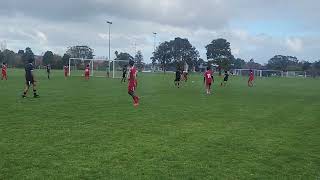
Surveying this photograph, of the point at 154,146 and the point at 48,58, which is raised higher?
the point at 48,58

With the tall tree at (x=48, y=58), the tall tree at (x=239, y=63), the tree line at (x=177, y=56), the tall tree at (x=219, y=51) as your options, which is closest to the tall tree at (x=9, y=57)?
the tree line at (x=177, y=56)

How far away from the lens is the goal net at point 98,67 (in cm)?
6888

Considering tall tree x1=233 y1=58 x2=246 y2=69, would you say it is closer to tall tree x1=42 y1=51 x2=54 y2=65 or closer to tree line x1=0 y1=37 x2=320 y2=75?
tree line x1=0 y1=37 x2=320 y2=75

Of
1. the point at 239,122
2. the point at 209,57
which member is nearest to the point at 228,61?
the point at 209,57

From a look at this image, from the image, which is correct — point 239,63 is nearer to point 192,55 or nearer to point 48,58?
point 192,55

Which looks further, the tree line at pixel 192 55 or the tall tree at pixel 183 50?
the tall tree at pixel 183 50

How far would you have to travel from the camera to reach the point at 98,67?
80.8 meters

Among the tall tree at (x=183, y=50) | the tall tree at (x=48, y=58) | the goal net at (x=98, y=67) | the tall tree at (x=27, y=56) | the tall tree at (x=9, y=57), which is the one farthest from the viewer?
the tall tree at (x=183, y=50)

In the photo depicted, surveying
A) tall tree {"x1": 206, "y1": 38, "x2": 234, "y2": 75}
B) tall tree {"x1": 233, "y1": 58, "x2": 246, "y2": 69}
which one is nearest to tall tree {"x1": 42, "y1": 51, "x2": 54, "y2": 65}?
tall tree {"x1": 206, "y1": 38, "x2": 234, "y2": 75}

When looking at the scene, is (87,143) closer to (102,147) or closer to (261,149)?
(102,147)

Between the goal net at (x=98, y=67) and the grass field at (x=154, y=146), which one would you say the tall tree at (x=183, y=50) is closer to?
the goal net at (x=98, y=67)

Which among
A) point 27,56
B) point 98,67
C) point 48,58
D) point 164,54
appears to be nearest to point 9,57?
point 48,58

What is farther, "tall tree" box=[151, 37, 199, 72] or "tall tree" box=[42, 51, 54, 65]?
"tall tree" box=[151, 37, 199, 72]

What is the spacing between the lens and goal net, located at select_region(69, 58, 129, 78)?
68875mm
